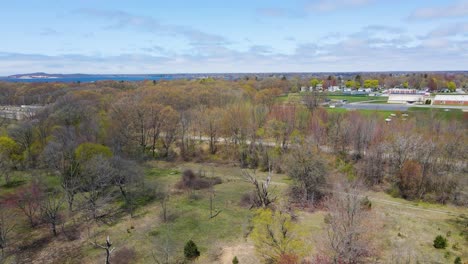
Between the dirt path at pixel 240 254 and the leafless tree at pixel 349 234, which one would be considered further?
the dirt path at pixel 240 254

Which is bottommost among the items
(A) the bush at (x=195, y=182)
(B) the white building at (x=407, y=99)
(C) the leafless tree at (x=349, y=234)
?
(A) the bush at (x=195, y=182)

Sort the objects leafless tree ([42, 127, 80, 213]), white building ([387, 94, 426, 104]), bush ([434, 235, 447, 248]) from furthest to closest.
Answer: white building ([387, 94, 426, 104]) → leafless tree ([42, 127, 80, 213]) → bush ([434, 235, 447, 248])

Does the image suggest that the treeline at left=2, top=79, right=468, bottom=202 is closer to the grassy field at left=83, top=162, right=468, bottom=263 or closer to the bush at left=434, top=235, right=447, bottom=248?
the grassy field at left=83, top=162, right=468, bottom=263

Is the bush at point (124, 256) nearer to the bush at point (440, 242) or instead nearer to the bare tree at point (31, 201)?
the bare tree at point (31, 201)

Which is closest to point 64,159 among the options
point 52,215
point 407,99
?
point 52,215

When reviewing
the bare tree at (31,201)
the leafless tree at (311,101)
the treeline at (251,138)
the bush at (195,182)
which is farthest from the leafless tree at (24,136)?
the leafless tree at (311,101)

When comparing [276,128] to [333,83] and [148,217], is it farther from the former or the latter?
[333,83]

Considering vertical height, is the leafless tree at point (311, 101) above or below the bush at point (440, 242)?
above

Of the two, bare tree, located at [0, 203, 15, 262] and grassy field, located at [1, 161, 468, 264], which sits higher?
bare tree, located at [0, 203, 15, 262]

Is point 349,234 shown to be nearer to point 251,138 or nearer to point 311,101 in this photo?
point 251,138

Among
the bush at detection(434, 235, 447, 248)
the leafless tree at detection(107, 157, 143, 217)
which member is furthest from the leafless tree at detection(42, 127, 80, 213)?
the bush at detection(434, 235, 447, 248)

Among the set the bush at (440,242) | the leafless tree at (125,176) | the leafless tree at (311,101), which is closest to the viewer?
the bush at (440,242)
